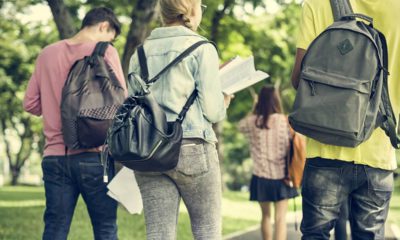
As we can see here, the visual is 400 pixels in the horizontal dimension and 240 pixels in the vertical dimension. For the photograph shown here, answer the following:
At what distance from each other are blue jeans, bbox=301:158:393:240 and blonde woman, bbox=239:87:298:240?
157 inches

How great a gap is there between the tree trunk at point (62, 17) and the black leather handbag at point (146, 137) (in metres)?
6.37

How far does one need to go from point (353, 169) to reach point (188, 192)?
89cm

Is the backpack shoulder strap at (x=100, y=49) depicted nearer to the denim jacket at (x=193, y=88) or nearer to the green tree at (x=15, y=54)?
the denim jacket at (x=193, y=88)

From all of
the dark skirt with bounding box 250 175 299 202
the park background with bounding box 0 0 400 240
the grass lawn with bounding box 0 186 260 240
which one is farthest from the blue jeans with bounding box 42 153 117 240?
the grass lawn with bounding box 0 186 260 240

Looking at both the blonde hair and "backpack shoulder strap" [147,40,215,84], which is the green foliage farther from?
"backpack shoulder strap" [147,40,215,84]

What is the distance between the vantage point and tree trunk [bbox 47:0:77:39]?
9.93m

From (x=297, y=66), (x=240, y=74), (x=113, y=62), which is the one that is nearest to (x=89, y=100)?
(x=113, y=62)

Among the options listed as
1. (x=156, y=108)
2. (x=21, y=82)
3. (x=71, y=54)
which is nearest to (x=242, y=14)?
(x=21, y=82)

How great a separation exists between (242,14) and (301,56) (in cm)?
1511

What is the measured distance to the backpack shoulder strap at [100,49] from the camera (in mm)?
4820

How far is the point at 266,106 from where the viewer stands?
7.79 m

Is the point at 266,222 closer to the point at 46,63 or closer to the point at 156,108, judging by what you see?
the point at 46,63

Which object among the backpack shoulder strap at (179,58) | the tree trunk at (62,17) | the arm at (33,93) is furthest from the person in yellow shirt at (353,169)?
the tree trunk at (62,17)

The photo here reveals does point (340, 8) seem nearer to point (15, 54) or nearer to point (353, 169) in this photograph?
point (353, 169)
